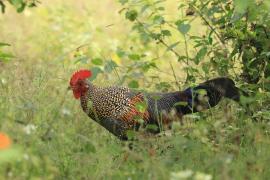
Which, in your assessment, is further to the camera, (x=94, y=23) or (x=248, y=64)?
(x=94, y=23)

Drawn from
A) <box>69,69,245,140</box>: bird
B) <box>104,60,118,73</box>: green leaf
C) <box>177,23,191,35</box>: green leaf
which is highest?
<box>177,23,191,35</box>: green leaf

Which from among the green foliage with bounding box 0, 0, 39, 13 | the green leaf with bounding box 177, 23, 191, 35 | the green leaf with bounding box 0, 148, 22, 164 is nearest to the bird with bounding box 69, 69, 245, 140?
the green leaf with bounding box 177, 23, 191, 35

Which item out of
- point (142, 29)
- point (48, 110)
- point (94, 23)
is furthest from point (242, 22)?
point (94, 23)

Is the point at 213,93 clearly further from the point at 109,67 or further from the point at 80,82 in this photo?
the point at 80,82

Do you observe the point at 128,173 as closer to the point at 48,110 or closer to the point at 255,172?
the point at 255,172

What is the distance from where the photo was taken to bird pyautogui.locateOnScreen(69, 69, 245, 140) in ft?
18.9

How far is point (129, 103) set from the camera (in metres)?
5.81

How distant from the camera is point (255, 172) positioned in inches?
169

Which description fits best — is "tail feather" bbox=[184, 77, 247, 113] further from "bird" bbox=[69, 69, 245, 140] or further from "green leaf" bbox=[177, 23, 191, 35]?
"green leaf" bbox=[177, 23, 191, 35]

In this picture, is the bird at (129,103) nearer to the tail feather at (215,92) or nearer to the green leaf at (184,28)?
the tail feather at (215,92)

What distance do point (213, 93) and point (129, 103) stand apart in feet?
2.24

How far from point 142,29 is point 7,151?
144 inches

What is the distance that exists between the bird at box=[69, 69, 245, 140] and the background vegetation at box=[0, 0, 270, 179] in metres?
0.12

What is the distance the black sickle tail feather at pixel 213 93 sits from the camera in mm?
5805
